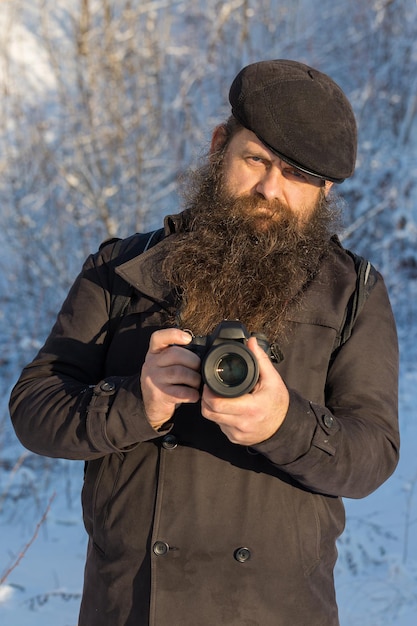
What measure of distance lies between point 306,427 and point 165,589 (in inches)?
19.2

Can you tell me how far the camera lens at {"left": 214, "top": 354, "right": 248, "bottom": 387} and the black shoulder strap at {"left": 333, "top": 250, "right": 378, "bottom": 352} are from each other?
0.43 metres

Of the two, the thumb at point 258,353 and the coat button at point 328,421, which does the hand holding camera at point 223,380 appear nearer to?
the thumb at point 258,353

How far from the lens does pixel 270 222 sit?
1.74 metres

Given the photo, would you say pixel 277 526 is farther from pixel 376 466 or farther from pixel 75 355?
pixel 75 355

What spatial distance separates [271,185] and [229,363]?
2.06 ft

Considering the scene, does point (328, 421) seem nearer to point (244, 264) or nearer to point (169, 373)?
point (169, 373)

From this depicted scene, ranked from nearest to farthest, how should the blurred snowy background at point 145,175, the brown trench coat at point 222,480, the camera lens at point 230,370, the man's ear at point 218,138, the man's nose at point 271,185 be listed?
the camera lens at point 230,370 → the brown trench coat at point 222,480 → the man's nose at point 271,185 → the man's ear at point 218,138 → the blurred snowy background at point 145,175

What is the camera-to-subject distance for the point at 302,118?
5.47 feet

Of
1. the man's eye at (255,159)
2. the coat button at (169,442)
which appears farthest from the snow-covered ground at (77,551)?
the man's eye at (255,159)

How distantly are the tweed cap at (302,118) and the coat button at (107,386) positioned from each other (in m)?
0.70

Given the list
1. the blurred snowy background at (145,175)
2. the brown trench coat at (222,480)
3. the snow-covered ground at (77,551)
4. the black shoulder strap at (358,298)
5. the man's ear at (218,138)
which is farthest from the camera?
the blurred snowy background at (145,175)

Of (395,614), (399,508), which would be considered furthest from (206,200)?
(399,508)

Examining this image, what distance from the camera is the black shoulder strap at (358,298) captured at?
1.60 m

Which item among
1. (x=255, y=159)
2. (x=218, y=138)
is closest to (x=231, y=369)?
(x=255, y=159)
